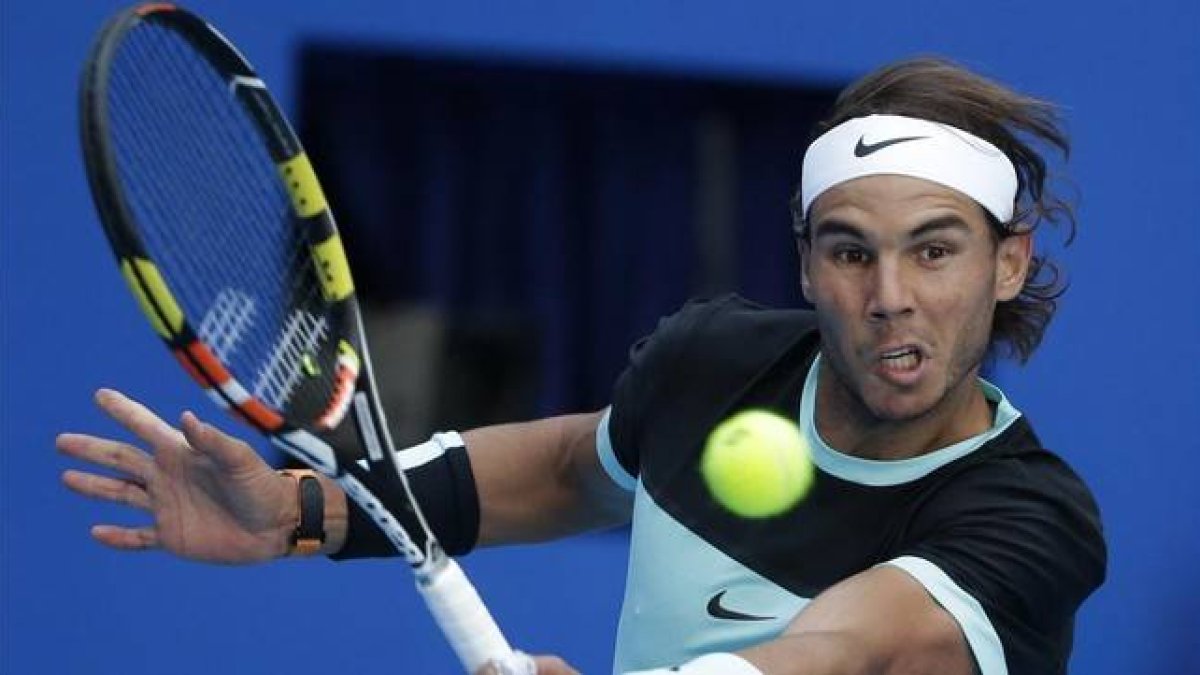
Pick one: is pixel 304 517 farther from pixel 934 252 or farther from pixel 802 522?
pixel 934 252

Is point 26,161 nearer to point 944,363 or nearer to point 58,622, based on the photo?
point 58,622

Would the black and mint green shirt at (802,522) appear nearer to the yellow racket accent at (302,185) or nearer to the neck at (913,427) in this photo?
the neck at (913,427)

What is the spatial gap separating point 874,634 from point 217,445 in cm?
78

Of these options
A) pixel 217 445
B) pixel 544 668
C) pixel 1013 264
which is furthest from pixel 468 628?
pixel 1013 264

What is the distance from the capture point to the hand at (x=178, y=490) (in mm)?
2385

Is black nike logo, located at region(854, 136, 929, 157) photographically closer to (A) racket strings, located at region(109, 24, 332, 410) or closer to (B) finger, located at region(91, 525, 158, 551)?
(A) racket strings, located at region(109, 24, 332, 410)

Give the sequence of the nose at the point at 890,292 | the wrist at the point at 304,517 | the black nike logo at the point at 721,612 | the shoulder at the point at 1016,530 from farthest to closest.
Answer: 1. the wrist at the point at 304,517
2. the black nike logo at the point at 721,612
3. the nose at the point at 890,292
4. the shoulder at the point at 1016,530

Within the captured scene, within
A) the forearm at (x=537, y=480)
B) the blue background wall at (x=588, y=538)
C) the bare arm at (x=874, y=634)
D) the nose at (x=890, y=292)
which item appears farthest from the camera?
the blue background wall at (x=588, y=538)

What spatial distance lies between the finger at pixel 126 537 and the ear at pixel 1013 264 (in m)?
1.04

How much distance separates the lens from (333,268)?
229 cm

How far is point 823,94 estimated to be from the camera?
4293mm

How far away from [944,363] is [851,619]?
0.37 m

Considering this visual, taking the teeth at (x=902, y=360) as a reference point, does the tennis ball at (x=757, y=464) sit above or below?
below

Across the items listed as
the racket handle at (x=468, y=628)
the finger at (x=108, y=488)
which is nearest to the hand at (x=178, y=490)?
the finger at (x=108, y=488)
